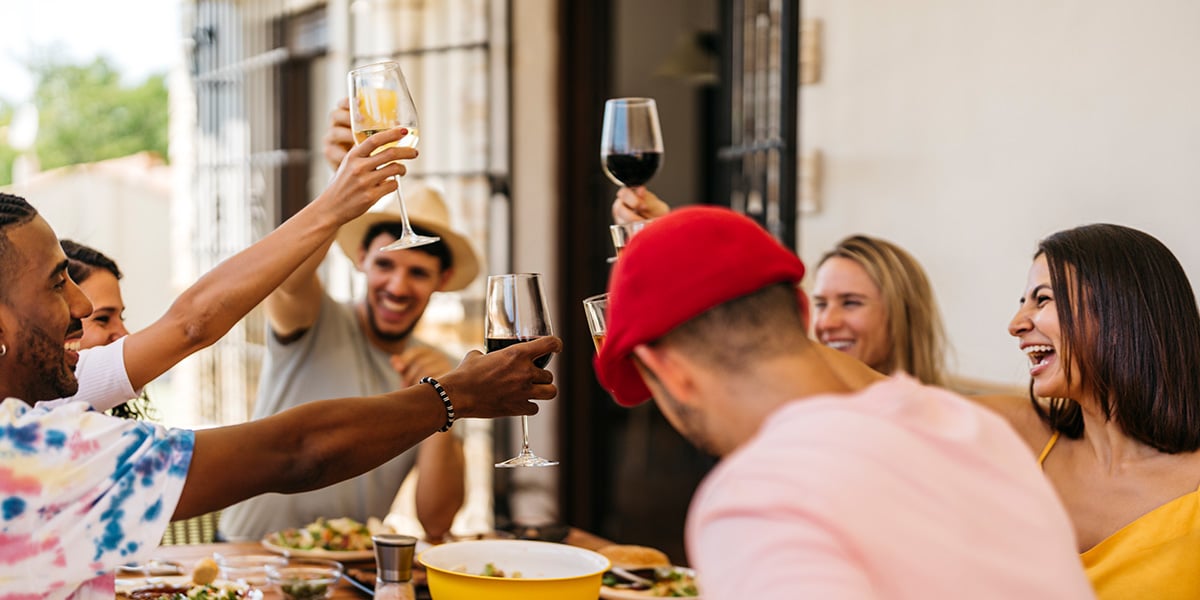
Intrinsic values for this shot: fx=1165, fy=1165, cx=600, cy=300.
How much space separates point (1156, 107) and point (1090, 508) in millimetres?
922

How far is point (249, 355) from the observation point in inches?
217

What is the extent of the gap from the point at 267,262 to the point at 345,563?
0.78 m

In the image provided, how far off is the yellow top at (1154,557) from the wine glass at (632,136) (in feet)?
3.17

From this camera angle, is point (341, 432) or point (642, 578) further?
point (642, 578)

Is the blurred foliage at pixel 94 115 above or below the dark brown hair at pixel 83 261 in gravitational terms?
above

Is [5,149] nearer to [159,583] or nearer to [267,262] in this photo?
[159,583]

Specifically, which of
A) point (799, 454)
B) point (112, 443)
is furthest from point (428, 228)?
point (799, 454)

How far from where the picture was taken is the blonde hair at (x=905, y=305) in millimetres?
2705

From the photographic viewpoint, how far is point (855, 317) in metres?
2.74

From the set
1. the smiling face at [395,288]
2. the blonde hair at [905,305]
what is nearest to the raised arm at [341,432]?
the blonde hair at [905,305]

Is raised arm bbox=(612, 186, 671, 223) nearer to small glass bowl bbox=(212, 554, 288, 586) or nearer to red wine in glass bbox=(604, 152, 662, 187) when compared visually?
red wine in glass bbox=(604, 152, 662, 187)

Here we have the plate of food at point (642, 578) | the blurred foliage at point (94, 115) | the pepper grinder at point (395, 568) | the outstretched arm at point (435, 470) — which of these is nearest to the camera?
the pepper grinder at point (395, 568)

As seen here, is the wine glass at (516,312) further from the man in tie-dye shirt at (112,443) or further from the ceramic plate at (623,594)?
the ceramic plate at (623,594)

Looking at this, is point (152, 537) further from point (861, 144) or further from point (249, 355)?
point (249, 355)
